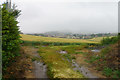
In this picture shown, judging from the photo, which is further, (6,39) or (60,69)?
(60,69)

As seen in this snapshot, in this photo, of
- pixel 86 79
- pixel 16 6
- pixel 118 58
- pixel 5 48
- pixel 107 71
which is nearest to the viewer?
pixel 5 48

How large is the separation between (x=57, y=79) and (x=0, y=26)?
396cm

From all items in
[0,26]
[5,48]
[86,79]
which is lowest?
[86,79]

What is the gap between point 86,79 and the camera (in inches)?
219

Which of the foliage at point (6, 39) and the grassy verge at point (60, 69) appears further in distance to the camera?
the grassy verge at point (60, 69)

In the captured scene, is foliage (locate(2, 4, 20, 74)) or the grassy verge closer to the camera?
foliage (locate(2, 4, 20, 74))

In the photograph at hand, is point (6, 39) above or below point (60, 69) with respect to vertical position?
above

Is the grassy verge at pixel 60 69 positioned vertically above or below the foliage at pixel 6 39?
below

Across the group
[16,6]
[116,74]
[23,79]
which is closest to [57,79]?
[23,79]

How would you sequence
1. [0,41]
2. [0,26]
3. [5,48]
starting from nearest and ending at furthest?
[0,41]
[0,26]
[5,48]

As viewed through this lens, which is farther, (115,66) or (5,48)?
(115,66)

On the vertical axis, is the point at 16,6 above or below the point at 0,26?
above

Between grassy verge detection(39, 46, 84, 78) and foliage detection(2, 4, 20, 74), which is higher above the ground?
foliage detection(2, 4, 20, 74)

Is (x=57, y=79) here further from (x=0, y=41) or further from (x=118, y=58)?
(x=118, y=58)
